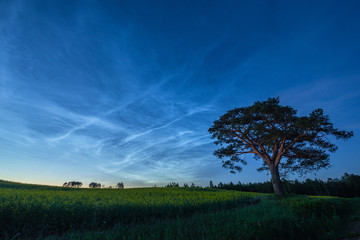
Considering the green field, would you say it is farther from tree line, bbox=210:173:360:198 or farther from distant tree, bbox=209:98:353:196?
tree line, bbox=210:173:360:198

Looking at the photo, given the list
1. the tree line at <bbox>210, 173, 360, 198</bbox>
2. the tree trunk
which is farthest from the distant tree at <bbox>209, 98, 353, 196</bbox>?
the tree line at <bbox>210, 173, 360, 198</bbox>

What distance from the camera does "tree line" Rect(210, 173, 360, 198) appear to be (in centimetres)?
4888

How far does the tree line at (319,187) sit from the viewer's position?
4888cm

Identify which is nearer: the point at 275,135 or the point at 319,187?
the point at 275,135

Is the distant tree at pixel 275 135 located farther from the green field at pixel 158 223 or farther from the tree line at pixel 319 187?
the tree line at pixel 319 187

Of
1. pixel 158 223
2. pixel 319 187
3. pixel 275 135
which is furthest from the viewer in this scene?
pixel 319 187

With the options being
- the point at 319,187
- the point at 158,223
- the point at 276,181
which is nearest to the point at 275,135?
the point at 276,181

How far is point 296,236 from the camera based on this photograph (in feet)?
17.6

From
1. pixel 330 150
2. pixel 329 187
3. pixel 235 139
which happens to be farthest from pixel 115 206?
pixel 329 187

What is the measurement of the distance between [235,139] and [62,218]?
2070cm

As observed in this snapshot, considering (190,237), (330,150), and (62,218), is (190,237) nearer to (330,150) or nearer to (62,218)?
(62,218)

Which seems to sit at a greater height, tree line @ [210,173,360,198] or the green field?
tree line @ [210,173,360,198]

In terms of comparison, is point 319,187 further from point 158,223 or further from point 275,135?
point 158,223

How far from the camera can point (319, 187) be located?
53.1 meters
